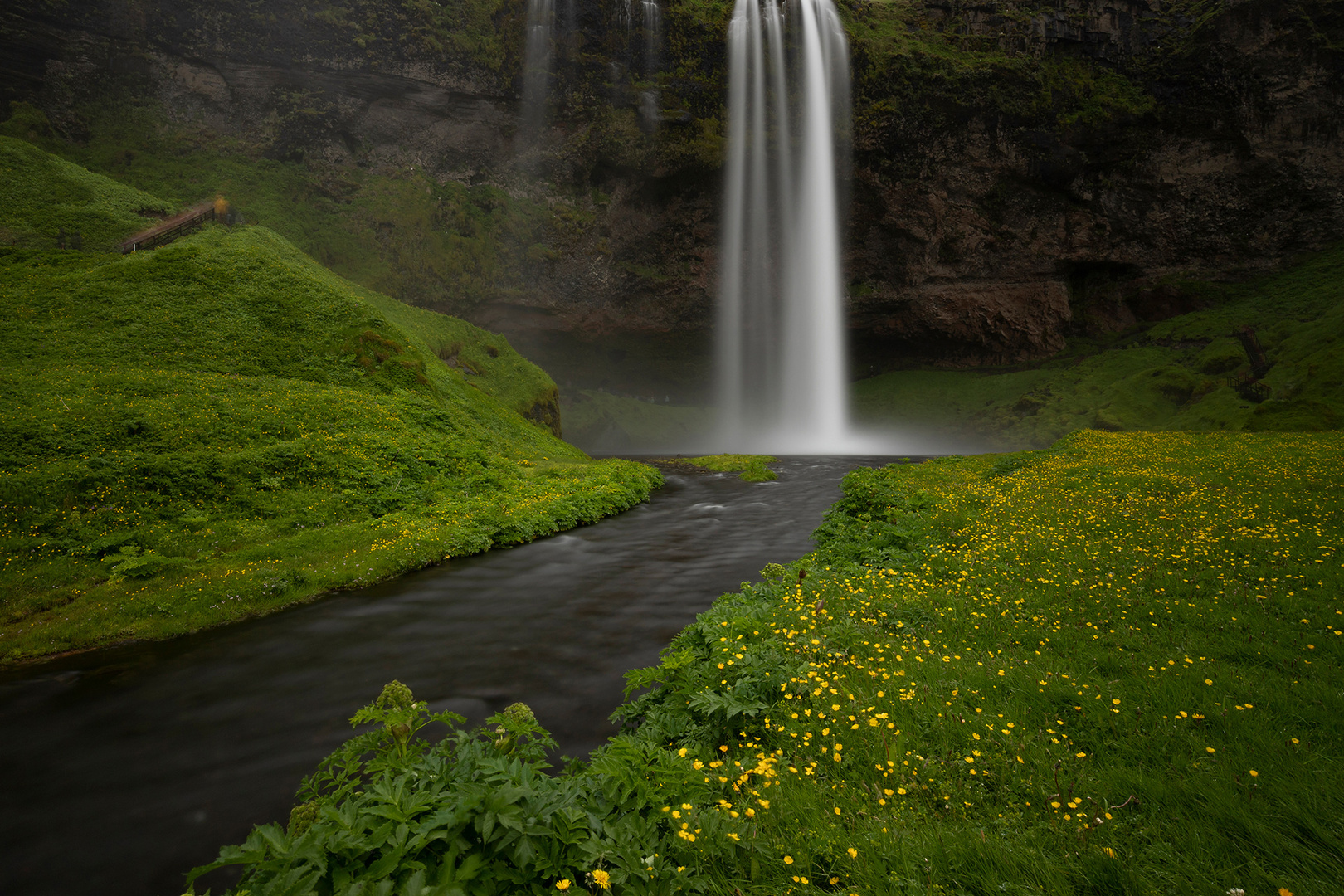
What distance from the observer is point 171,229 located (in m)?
27.7

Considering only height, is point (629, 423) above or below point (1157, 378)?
below

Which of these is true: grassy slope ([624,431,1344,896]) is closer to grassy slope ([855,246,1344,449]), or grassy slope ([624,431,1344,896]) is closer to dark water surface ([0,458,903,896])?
dark water surface ([0,458,903,896])

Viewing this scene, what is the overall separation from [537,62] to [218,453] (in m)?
57.0

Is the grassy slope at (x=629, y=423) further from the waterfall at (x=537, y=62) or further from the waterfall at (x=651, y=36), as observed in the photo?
the waterfall at (x=651, y=36)

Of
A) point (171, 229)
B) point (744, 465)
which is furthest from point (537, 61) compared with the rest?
point (744, 465)

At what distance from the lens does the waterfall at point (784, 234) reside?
54.4 m

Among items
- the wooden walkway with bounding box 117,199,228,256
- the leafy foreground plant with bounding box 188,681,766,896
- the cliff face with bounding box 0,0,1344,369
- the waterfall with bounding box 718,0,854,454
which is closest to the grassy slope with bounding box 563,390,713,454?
the waterfall with bounding box 718,0,854,454

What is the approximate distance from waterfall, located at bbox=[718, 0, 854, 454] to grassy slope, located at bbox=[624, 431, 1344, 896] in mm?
47974

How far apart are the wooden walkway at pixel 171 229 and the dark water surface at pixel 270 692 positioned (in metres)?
27.2

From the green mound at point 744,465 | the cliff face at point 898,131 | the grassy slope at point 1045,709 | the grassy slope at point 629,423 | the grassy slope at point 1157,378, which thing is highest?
the cliff face at point 898,131

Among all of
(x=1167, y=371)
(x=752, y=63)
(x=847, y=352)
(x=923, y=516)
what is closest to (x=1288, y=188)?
(x=1167, y=371)

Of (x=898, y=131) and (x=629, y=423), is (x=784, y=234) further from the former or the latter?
(x=629, y=423)

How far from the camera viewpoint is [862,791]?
371cm

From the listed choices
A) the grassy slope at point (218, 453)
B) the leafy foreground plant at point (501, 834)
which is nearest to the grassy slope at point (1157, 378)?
the leafy foreground plant at point (501, 834)
